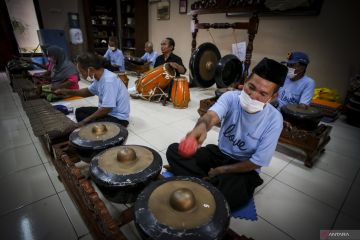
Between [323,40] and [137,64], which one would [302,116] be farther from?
[137,64]

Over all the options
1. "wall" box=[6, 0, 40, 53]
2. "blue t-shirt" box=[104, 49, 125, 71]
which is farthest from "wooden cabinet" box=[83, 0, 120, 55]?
"blue t-shirt" box=[104, 49, 125, 71]

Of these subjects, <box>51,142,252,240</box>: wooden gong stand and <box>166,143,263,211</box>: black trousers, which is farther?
<box>166,143,263,211</box>: black trousers

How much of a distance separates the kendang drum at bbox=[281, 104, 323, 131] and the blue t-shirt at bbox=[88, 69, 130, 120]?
1.88 metres

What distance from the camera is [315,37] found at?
375cm

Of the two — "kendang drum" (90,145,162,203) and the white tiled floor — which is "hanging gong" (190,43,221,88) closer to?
the white tiled floor

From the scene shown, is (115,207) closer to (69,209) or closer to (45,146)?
(69,209)

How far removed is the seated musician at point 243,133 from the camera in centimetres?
126

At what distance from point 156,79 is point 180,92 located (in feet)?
1.73

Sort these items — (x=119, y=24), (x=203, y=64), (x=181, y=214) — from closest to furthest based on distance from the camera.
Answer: (x=181, y=214), (x=203, y=64), (x=119, y=24)

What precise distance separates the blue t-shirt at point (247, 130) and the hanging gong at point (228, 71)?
1780 mm

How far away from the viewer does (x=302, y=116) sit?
2174 millimetres

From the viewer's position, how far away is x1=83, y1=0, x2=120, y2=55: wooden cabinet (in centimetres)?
689

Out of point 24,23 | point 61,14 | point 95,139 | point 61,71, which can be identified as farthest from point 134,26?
point 95,139

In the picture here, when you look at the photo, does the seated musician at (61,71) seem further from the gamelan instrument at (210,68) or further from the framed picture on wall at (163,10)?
the framed picture on wall at (163,10)
